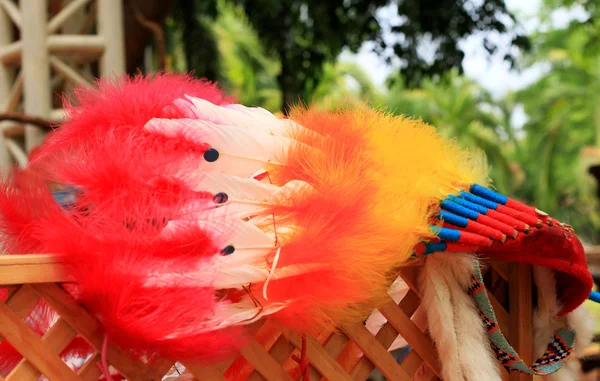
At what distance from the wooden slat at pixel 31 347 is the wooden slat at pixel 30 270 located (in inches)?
1.6

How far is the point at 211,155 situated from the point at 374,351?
45cm

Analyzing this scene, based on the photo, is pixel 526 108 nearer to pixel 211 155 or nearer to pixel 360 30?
pixel 360 30

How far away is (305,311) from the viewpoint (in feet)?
3.28

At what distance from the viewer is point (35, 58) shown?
284 cm

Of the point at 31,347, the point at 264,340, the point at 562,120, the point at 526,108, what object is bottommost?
the point at 31,347

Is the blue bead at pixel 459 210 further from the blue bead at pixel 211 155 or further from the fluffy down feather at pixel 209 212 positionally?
the blue bead at pixel 211 155

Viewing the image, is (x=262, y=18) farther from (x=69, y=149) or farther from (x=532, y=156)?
(x=532, y=156)

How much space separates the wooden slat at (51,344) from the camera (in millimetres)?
860

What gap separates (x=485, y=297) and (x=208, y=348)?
0.55m

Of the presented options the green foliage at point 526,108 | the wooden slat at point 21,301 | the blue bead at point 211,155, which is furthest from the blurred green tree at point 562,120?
the wooden slat at point 21,301

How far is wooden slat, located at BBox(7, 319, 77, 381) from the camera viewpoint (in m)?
0.86

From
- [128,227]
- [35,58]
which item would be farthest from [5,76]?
[128,227]

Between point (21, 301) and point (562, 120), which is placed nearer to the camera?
point (21, 301)

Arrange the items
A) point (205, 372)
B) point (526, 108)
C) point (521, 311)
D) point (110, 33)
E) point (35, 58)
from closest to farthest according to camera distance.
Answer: point (205, 372) → point (521, 311) → point (35, 58) → point (110, 33) → point (526, 108)
